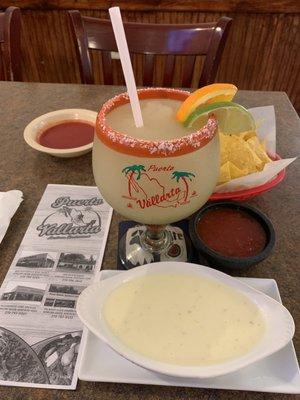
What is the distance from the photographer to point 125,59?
0.52 meters

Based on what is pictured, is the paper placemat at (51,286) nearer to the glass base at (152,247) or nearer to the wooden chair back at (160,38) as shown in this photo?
the glass base at (152,247)

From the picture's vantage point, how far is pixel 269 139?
2.91 ft

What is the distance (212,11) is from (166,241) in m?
1.71

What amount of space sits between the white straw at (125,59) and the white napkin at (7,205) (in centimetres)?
35

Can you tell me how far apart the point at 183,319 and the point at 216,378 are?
0.28 feet

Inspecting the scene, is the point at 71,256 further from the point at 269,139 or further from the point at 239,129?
the point at 269,139

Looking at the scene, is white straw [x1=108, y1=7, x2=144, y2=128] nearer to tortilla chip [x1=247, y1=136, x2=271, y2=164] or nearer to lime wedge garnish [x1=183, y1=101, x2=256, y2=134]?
lime wedge garnish [x1=183, y1=101, x2=256, y2=134]

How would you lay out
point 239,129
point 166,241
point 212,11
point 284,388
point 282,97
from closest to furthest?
1. point 284,388
2. point 239,129
3. point 166,241
4. point 282,97
5. point 212,11

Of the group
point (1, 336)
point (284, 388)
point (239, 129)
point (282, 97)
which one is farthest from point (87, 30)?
point (284, 388)

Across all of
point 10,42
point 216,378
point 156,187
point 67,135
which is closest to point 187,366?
point 216,378

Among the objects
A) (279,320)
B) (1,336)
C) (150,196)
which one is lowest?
(1,336)

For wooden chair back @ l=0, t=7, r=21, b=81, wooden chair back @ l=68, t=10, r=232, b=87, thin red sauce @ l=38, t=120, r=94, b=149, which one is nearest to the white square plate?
thin red sauce @ l=38, t=120, r=94, b=149

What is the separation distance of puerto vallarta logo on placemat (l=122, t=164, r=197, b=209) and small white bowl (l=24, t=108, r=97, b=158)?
357mm

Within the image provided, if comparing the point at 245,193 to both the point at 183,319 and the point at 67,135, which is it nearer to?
the point at 183,319
